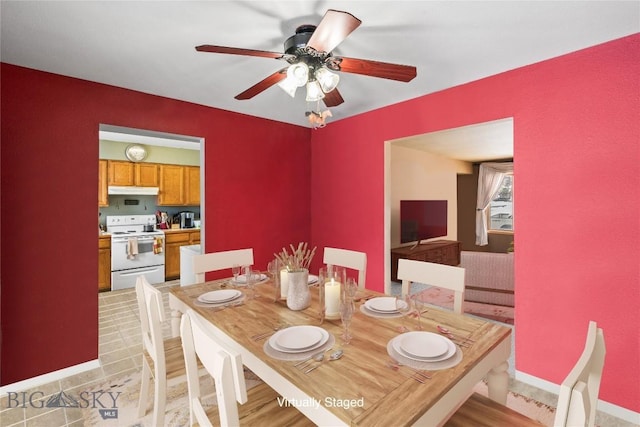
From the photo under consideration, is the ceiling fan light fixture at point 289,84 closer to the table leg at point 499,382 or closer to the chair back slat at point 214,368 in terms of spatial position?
the chair back slat at point 214,368

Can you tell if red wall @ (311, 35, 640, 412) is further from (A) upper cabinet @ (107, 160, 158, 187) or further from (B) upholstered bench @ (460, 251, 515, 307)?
(A) upper cabinet @ (107, 160, 158, 187)

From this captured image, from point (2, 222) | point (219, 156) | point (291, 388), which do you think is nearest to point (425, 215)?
point (219, 156)

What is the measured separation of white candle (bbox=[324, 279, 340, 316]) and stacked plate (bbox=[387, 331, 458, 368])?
0.33 meters

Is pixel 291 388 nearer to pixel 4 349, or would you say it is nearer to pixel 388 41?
pixel 388 41

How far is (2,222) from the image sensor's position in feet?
6.62

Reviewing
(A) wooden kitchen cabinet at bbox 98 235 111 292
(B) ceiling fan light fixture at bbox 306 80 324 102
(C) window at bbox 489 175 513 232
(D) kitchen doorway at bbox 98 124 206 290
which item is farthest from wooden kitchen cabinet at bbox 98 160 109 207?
(C) window at bbox 489 175 513 232

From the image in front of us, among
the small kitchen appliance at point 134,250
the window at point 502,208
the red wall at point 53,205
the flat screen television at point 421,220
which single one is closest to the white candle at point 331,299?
the red wall at point 53,205

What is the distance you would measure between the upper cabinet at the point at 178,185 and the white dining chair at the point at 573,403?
5364mm

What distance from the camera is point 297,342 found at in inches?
44.8

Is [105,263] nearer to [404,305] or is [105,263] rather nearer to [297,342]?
[297,342]

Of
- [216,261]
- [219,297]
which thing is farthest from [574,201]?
[216,261]

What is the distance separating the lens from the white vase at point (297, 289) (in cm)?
148

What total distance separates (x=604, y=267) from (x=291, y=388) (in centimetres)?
215

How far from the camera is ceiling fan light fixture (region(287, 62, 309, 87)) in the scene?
4.80 feet
